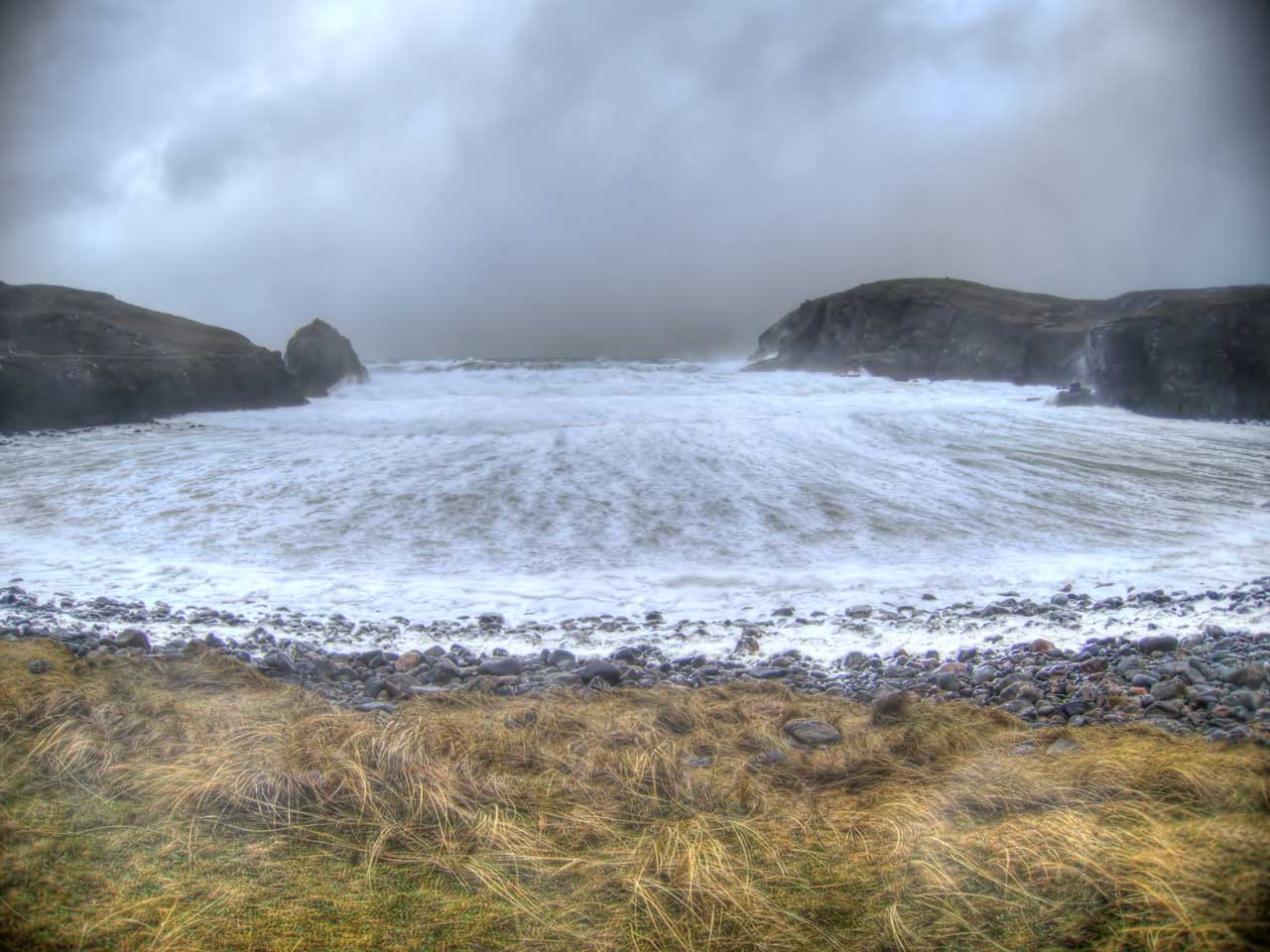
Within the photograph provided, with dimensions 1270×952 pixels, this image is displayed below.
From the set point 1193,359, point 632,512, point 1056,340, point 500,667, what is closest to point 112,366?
point 632,512

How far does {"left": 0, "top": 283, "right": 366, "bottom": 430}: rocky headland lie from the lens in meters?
22.2

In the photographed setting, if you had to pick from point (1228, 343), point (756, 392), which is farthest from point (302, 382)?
point (1228, 343)

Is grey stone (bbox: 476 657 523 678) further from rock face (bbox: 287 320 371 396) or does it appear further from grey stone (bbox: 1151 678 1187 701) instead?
rock face (bbox: 287 320 371 396)

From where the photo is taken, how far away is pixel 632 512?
39.8 ft

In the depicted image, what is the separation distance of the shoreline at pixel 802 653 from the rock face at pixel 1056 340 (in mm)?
21863

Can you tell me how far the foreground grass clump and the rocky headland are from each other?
23.6 meters

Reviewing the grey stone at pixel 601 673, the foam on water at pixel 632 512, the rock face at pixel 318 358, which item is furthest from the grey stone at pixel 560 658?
the rock face at pixel 318 358

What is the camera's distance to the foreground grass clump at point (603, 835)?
216 cm

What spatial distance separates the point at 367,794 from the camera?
305 centimetres

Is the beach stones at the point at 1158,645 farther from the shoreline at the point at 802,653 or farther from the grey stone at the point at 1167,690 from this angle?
the grey stone at the point at 1167,690

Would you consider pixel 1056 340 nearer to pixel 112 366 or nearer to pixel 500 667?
pixel 500 667

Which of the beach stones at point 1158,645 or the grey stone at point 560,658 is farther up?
the beach stones at point 1158,645

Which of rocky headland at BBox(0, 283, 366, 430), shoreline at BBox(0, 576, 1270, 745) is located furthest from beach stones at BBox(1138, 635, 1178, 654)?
rocky headland at BBox(0, 283, 366, 430)

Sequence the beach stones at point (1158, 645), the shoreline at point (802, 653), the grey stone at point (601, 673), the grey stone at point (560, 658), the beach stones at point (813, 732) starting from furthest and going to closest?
the grey stone at point (560, 658) → the beach stones at point (1158, 645) → the grey stone at point (601, 673) → the shoreline at point (802, 653) → the beach stones at point (813, 732)
